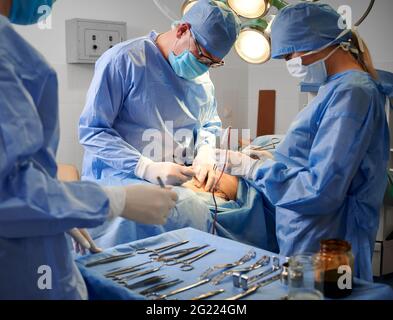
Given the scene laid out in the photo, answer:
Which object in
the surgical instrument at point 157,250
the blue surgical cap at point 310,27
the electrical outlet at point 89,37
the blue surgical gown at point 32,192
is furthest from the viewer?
the electrical outlet at point 89,37

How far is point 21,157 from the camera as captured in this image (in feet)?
2.90

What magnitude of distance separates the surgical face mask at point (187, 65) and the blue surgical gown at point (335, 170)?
23.5 inches

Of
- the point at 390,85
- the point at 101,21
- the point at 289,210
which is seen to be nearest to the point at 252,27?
the point at 390,85

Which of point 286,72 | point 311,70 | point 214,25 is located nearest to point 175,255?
point 311,70

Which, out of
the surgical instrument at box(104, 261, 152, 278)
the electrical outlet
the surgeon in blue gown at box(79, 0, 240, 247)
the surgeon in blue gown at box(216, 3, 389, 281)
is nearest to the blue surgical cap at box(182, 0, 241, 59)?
the surgeon in blue gown at box(79, 0, 240, 247)

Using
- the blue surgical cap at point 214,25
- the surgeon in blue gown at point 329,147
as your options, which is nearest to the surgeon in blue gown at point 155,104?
the blue surgical cap at point 214,25

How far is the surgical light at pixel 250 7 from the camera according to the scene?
1.91 meters

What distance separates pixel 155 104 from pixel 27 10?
1.07m

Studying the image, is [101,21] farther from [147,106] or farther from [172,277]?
[172,277]

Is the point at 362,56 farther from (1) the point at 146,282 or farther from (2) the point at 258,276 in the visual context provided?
(1) the point at 146,282

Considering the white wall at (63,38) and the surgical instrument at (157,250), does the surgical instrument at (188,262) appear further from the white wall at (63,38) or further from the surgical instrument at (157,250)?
the white wall at (63,38)

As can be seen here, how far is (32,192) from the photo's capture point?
0.88 meters

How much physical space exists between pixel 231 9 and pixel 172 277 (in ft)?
4.19

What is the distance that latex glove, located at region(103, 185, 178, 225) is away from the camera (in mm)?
1046
